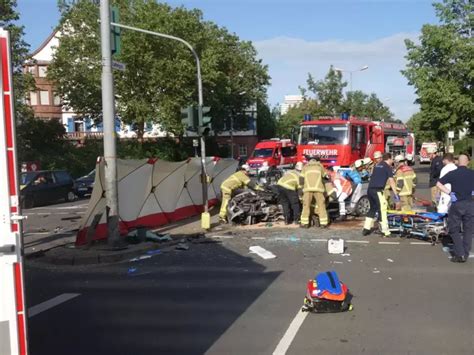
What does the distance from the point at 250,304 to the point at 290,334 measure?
3.90 feet

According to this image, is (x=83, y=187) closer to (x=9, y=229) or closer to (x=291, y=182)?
(x=291, y=182)

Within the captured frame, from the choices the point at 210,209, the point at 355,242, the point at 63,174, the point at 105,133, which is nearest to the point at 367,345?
the point at 355,242

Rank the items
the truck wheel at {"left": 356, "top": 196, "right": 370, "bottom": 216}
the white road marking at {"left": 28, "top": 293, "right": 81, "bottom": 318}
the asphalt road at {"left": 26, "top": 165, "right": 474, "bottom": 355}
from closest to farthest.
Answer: the asphalt road at {"left": 26, "top": 165, "right": 474, "bottom": 355} → the white road marking at {"left": 28, "top": 293, "right": 81, "bottom": 318} → the truck wheel at {"left": 356, "top": 196, "right": 370, "bottom": 216}

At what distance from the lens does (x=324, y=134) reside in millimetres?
22672

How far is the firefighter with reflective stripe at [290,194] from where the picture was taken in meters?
13.3

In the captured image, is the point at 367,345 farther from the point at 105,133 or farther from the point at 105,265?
the point at 105,133

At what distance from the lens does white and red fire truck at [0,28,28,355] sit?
306 centimetres

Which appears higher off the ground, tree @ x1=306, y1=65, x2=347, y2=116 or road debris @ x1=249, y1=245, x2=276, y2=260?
tree @ x1=306, y1=65, x2=347, y2=116

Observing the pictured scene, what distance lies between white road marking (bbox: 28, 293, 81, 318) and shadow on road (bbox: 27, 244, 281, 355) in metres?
0.13

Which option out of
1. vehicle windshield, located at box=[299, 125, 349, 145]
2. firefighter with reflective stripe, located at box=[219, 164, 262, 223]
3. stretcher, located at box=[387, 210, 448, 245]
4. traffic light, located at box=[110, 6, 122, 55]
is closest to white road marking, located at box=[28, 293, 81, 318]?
traffic light, located at box=[110, 6, 122, 55]

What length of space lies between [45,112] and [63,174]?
143 ft

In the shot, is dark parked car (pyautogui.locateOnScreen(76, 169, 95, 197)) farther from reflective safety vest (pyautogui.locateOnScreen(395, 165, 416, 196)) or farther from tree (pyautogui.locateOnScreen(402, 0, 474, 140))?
tree (pyautogui.locateOnScreen(402, 0, 474, 140))

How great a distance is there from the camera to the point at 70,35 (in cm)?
4378

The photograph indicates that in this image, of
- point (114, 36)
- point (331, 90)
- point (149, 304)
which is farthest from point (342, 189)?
point (331, 90)
